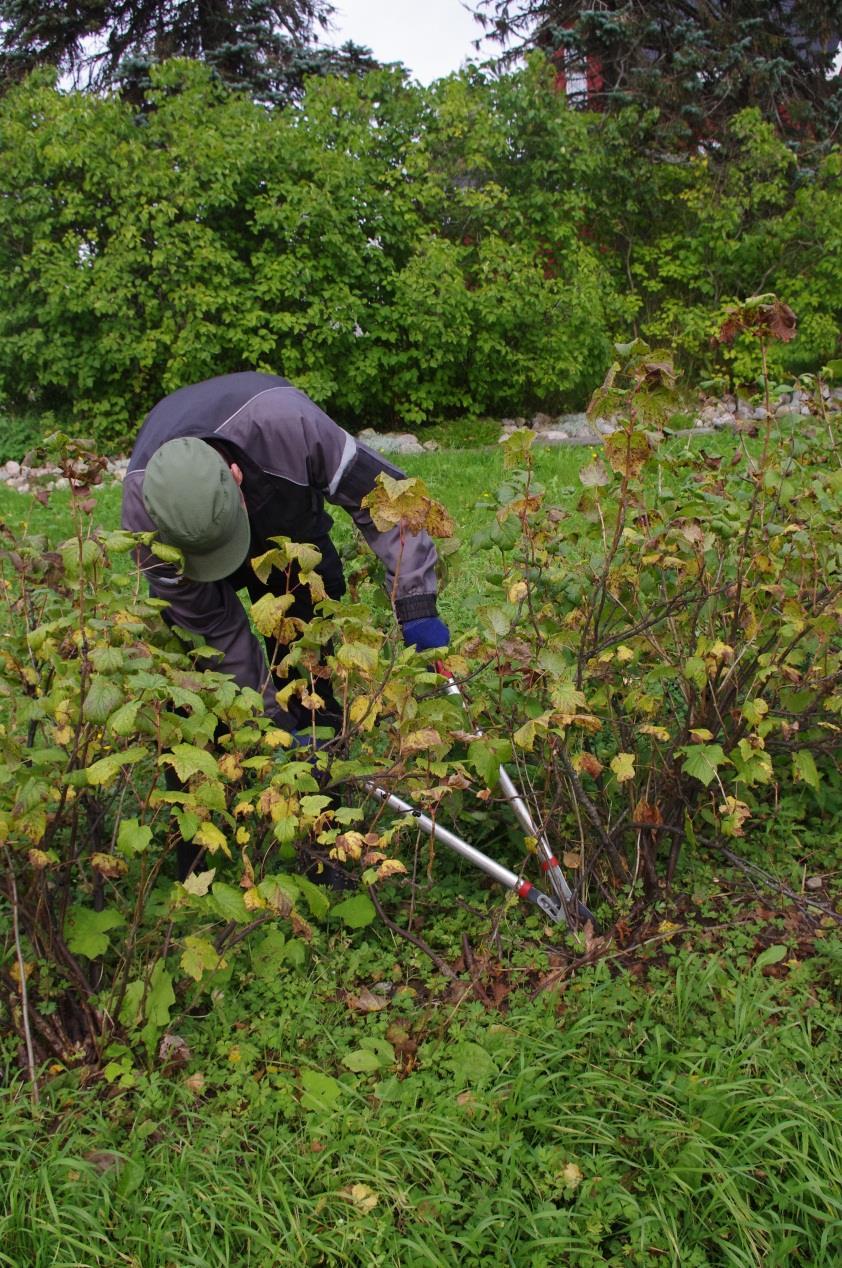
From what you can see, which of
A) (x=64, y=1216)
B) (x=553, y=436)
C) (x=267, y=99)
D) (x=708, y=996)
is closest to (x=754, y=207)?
(x=553, y=436)

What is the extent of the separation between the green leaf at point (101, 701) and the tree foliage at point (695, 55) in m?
12.0

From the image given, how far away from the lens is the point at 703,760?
237 cm

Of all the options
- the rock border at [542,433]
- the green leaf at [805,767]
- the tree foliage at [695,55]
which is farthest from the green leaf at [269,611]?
the tree foliage at [695,55]

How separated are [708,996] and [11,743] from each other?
5.49ft

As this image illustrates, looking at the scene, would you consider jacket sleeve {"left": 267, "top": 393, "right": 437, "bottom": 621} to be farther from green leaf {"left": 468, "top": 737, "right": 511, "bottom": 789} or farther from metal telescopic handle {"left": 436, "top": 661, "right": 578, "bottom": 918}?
green leaf {"left": 468, "top": 737, "right": 511, "bottom": 789}

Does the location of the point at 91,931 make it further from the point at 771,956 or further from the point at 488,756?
the point at 771,956

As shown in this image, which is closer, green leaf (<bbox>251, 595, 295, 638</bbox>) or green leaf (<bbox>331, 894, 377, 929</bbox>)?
green leaf (<bbox>251, 595, 295, 638</bbox>)

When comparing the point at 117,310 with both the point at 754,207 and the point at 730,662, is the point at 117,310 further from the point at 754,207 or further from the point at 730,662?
the point at 730,662

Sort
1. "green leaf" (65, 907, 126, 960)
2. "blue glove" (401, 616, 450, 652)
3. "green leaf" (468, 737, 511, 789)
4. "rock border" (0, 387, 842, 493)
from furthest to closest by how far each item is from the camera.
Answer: "rock border" (0, 387, 842, 493) < "blue glove" (401, 616, 450, 652) < "green leaf" (468, 737, 511, 789) < "green leaf" (65, 907, 126, 960)

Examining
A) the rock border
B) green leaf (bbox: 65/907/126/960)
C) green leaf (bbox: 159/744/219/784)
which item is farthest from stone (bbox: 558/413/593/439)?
green leaf (bbox: 159/744/219/784)

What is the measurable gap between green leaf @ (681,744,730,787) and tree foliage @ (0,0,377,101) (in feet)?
44.4

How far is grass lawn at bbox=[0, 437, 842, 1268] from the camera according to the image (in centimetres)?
190

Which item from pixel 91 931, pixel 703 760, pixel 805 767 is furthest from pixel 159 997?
pixel 805 767

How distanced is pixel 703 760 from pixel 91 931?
144 centimetres
